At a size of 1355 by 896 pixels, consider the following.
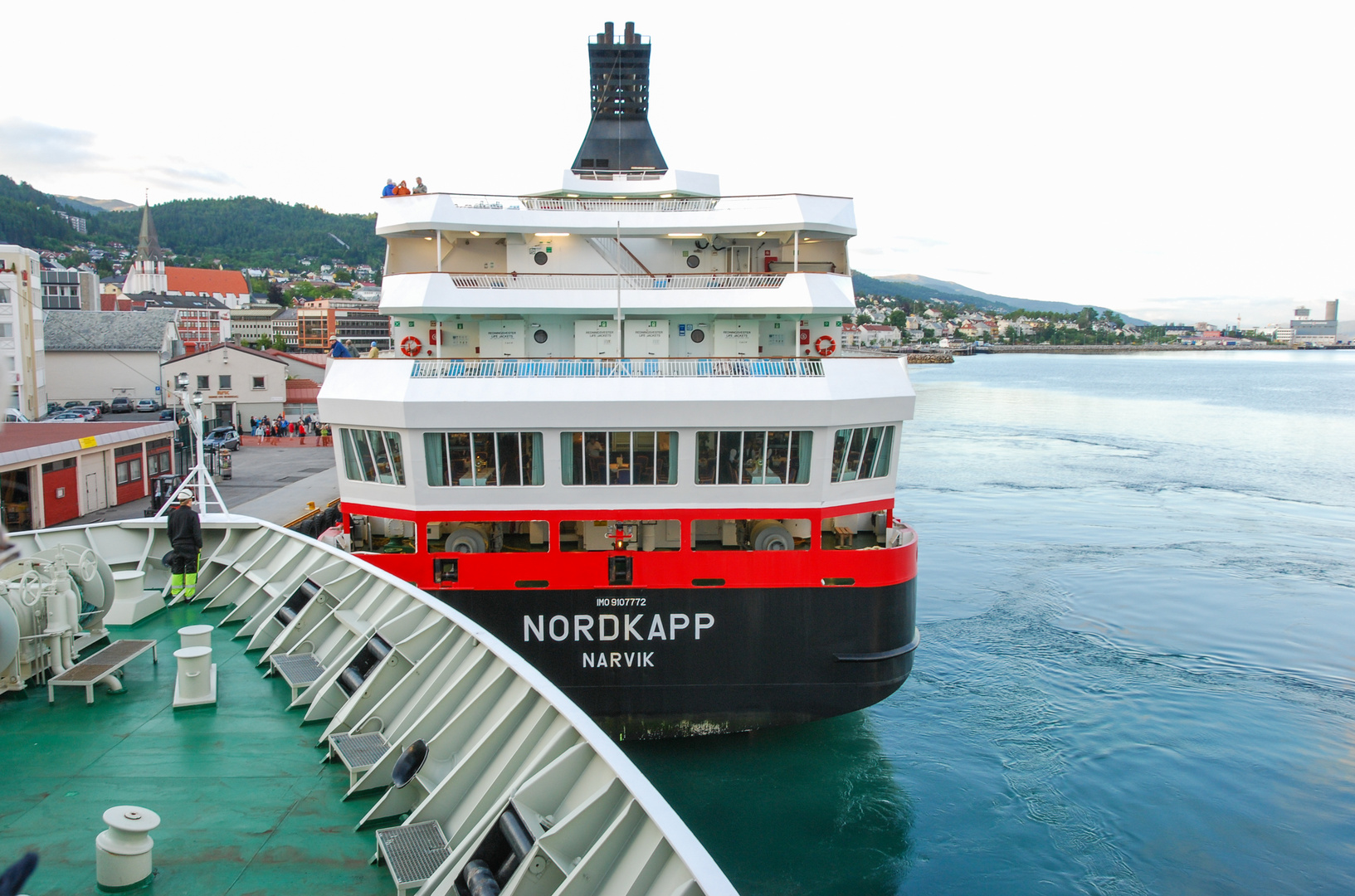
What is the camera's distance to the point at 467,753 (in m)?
6.16

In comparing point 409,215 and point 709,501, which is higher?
point 409,215

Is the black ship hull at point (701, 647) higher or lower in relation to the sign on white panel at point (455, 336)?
lower

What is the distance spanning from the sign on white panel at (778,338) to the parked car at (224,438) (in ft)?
110

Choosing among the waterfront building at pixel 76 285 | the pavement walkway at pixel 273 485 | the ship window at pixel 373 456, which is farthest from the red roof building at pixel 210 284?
the ship window at pixel 373 456

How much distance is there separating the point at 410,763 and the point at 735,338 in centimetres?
1268

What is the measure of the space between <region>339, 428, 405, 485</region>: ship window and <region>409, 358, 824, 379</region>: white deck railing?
126 cm

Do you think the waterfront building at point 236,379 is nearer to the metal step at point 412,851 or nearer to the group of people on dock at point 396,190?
the group of people on dock at point 396,190

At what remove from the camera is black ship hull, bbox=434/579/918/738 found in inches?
542

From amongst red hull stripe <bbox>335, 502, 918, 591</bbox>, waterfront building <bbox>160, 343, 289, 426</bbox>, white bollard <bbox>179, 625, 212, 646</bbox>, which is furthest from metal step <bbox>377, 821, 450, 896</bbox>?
waterfront building <bbox>160, 343, 289, 426</bbox>

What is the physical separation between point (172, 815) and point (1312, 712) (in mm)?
21888

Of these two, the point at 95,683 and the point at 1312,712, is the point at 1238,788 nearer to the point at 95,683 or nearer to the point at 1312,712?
the point at 1312,712

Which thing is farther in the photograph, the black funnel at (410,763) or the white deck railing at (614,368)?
the white deck railing at (614,368)

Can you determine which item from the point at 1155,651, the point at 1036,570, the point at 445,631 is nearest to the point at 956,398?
the point at 1036,570

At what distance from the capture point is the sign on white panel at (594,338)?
17062 mm
